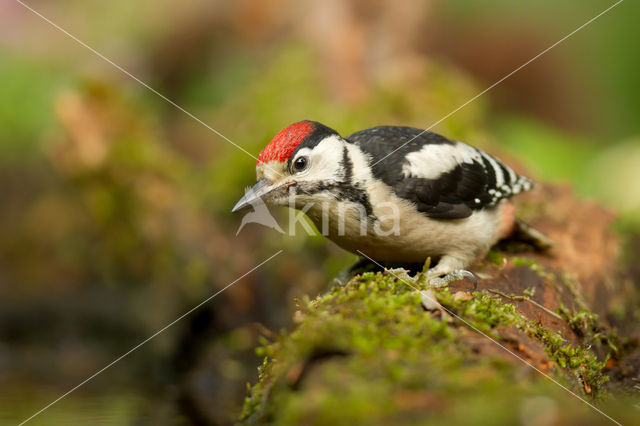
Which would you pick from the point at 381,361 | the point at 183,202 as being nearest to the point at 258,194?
the point at 381,361

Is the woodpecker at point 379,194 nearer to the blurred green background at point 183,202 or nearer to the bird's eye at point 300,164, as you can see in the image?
the bird's eye at point 300,164

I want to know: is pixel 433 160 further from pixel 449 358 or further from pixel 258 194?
pixel 449 358

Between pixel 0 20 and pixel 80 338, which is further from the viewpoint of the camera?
pixel 0 20

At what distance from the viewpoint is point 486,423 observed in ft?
6.26

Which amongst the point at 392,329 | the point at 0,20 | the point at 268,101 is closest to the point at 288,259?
the point at 268,101

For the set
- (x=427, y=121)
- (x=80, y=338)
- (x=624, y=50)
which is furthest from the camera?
(x=624, y=50)

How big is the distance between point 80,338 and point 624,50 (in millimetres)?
9219

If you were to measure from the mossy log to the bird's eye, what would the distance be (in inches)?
31.4

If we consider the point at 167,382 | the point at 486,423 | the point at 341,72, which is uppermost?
the point at 341,72

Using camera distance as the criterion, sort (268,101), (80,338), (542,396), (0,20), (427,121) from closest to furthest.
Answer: (542,396) → (427,121) → (80,338) → (268,101) → (0,20)

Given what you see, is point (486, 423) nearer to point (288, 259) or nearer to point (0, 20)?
point (288, 259)

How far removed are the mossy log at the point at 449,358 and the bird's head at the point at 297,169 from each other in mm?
690

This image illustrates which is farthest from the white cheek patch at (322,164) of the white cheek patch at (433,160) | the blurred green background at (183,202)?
the blurred green background at (183,202)

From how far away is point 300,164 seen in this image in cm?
354
